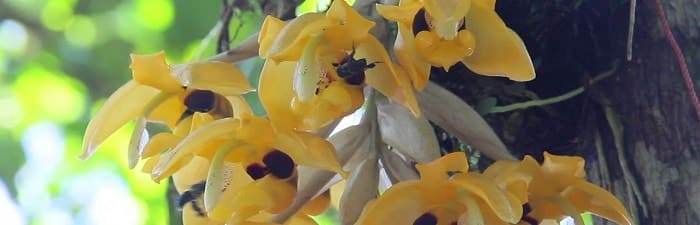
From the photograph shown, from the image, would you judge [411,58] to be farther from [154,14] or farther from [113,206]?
[113,206]

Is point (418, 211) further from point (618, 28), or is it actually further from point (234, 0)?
point (234, 0)

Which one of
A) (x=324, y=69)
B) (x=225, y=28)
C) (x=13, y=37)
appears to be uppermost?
(x=324, y=69)

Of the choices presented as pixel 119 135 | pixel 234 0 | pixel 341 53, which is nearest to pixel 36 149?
pixel 119 135

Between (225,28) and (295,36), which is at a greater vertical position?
(295,36)

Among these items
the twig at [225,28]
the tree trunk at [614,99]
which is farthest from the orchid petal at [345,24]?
the twig at [225,28]

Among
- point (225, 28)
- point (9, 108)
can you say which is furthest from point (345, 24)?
point (9, 108)

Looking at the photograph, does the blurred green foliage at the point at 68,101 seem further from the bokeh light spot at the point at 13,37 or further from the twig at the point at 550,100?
the twig at the point at 550,100
